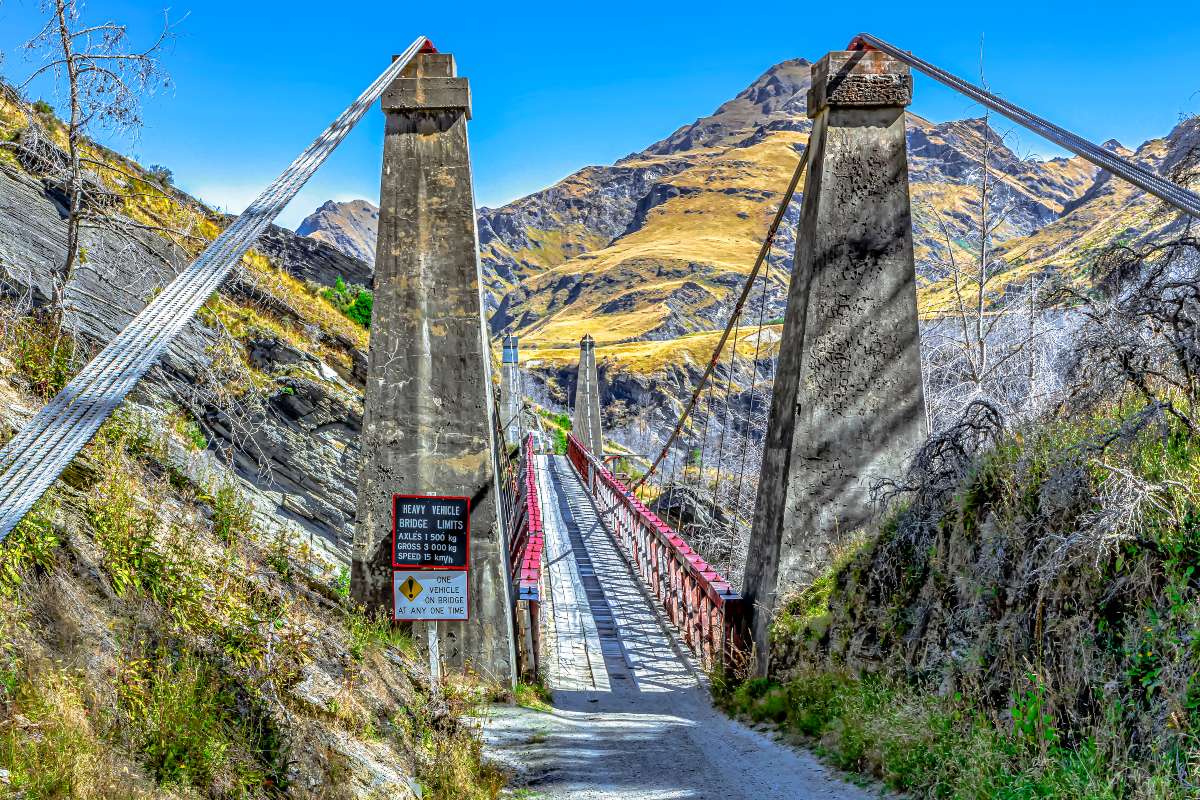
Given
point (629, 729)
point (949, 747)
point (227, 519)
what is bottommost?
point (629, 729)

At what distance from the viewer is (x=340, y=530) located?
10312 mm

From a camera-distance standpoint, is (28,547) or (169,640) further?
(169,640)

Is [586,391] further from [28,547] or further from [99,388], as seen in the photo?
[99,388]

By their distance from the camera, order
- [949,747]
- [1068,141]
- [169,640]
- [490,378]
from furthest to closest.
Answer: [490,378]
[1068,141]
[949,747]
[169,640]

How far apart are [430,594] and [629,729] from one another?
214 cm

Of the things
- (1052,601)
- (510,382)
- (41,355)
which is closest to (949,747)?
(1052,601)

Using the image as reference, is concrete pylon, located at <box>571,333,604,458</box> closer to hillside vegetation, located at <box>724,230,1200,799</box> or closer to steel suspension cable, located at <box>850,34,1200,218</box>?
steel suspension cable, located at <box>850,34,1200,218</box>

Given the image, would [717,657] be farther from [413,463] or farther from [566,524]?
[566,524]

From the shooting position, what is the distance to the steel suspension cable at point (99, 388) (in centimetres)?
265

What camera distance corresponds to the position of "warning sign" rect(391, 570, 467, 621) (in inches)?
288

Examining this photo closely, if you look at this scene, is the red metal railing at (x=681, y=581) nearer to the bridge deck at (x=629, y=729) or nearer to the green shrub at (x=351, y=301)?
the bridge deck at (x=629, y=729)

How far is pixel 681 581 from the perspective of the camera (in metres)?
11.7

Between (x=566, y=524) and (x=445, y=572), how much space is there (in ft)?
44.9

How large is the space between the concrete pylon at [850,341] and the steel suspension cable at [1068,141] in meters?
0.18
